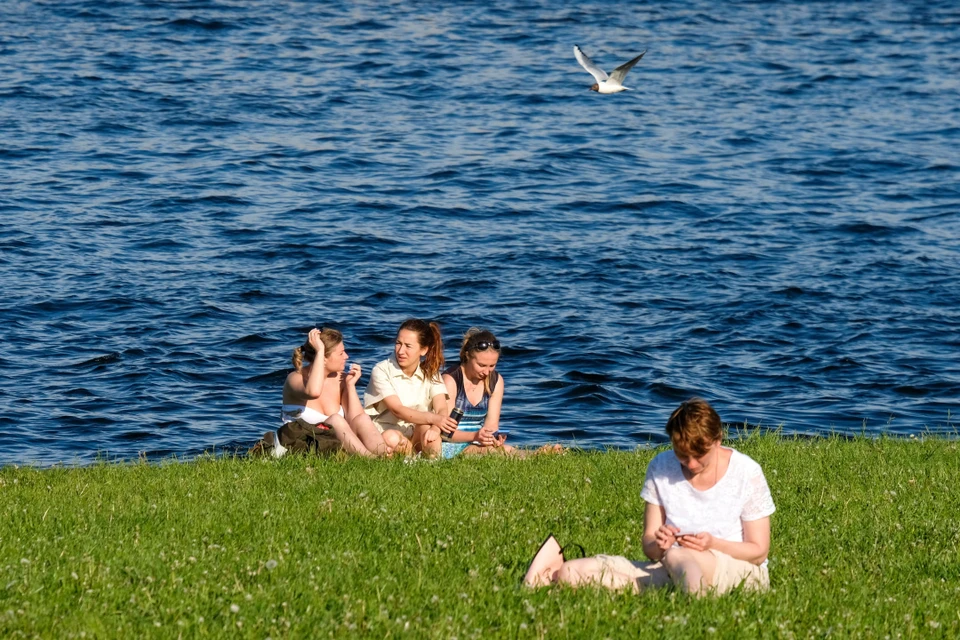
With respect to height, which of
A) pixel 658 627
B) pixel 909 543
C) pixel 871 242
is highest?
pixel 658 627

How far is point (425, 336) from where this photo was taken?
1295 cm

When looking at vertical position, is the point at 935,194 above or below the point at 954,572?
below

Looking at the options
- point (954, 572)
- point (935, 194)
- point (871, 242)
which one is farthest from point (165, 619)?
point (935, 194)

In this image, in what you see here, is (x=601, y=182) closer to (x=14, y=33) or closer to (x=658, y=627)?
(x=14, y=33)

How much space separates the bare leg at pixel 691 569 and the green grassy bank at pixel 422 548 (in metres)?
0.12

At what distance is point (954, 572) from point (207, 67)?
3236 centimetres

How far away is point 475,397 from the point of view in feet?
44.1

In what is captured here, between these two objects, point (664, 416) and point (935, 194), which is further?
point (935, 194)

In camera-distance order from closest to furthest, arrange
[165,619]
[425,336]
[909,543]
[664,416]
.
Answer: [165,619] < [909,543] < [425,336] < [664,416]

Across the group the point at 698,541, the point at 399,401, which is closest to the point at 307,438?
the point at 399,401

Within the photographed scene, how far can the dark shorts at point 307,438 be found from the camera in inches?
484

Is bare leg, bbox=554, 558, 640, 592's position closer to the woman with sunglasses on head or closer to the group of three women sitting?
the group of three women sitting

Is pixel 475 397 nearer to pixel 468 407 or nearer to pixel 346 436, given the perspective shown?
pixel 468 407

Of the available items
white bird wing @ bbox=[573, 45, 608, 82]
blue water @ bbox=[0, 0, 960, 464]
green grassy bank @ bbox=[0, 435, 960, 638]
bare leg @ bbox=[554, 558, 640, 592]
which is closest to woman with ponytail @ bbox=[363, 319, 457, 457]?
green grassy bank @ bbox=[0, 435, 960, 638]
